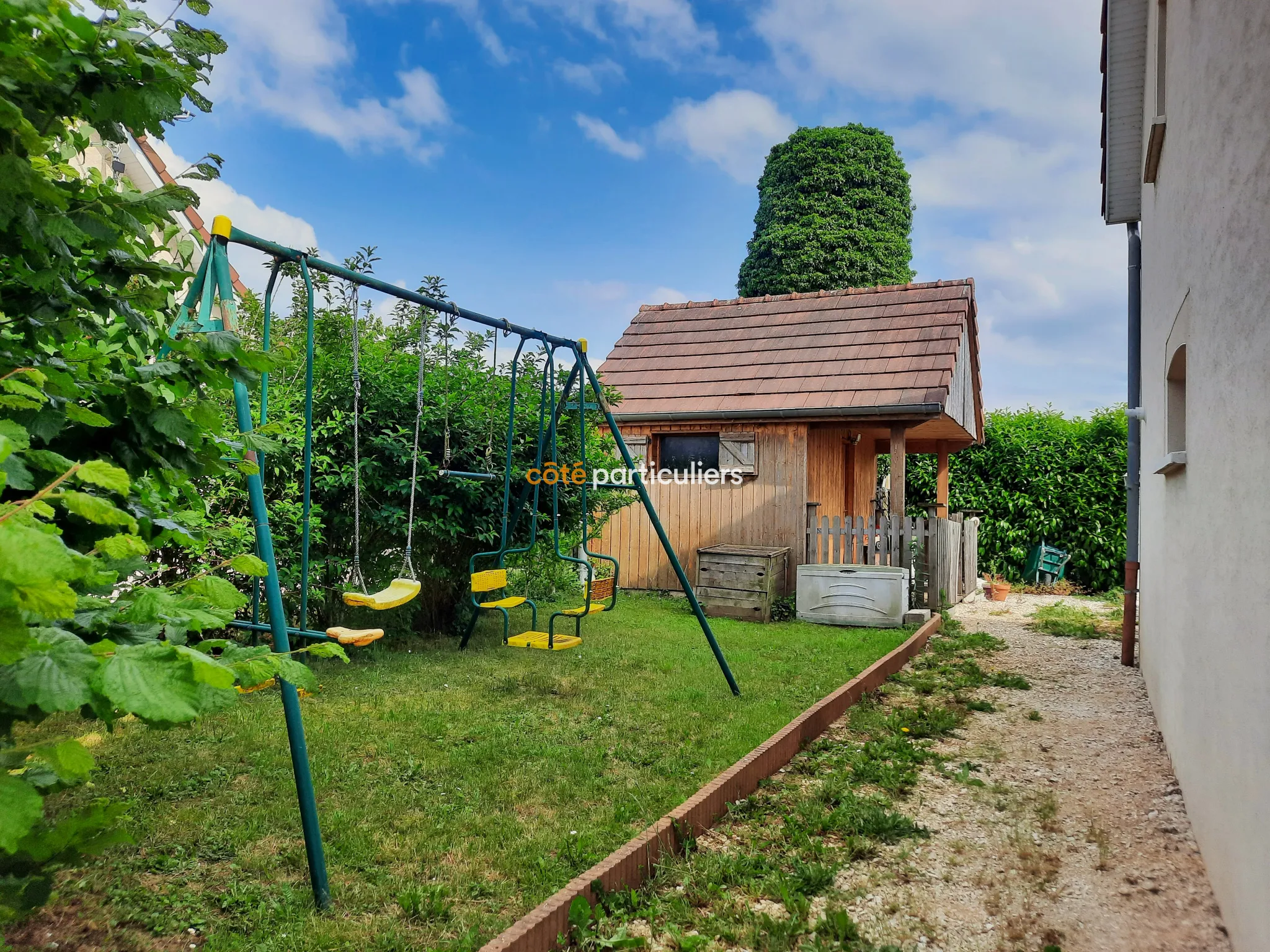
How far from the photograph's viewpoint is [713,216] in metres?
27.0

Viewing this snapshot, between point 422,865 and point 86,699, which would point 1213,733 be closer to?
point 422,865

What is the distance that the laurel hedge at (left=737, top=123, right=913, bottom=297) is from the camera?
2466 cm

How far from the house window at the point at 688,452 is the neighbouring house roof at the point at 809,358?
0.45 metres

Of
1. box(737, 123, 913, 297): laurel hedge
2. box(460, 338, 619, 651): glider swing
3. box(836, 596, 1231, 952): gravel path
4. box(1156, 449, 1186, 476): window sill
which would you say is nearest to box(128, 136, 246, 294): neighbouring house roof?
box(460, 338, 619, 651): glider swing

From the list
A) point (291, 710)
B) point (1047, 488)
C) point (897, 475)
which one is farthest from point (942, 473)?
point (291, 710)

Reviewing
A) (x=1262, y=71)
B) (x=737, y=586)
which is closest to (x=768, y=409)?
(x=737, y=586)

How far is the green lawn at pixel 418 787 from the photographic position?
2.73 m

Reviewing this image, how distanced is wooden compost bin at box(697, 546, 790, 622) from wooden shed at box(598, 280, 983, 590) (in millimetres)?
1087

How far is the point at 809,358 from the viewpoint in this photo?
11914 millimetres

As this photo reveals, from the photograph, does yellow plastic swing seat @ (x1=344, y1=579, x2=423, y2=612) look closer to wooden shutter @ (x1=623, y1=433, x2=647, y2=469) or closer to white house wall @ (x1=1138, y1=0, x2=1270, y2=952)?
white house wall @ (x1=1138, y1=0, x2=1270, y2=952)

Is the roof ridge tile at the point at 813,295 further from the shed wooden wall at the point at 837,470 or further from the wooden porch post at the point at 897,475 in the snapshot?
the wooden porch post at the point at 897,475

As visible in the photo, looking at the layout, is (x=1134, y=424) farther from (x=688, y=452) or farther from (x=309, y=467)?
(x=309, y=467)

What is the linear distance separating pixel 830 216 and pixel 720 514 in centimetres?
1729

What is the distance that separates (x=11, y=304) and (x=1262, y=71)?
11.4ft
